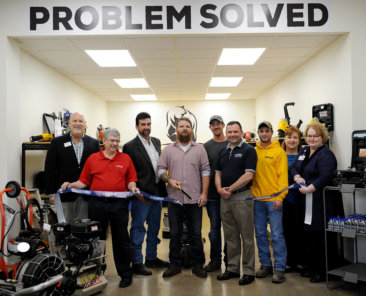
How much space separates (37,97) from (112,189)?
9.99 ft

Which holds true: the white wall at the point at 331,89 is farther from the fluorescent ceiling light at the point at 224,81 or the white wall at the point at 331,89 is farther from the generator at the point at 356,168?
the fluorescent ceiling light at the point at 224,81

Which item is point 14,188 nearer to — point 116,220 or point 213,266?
point 116,220

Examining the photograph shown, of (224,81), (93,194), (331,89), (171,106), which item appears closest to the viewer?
(93,194)

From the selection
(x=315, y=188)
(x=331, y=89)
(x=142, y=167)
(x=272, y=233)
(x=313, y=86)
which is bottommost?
(x=272, y=233)

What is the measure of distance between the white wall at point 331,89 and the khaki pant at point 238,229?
1.80 m

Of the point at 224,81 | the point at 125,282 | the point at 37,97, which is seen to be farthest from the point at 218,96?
the point at 125,282

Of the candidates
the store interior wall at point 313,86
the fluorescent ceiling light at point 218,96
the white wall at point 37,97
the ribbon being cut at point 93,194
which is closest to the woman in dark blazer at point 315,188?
the store interior wall at point 313,86

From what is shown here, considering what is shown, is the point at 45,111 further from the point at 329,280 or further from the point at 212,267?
the point at 329,280

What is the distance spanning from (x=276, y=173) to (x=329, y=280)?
1231 mm

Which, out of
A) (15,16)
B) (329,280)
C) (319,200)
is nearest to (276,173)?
(319,200)

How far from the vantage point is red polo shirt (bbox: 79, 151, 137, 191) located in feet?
10.3

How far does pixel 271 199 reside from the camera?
3232 millimetres

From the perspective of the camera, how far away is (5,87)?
155 inches

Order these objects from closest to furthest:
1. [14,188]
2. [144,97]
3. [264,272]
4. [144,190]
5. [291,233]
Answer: [14,188]
[264,272]
[144,190]
[291,233]
[144,97]
